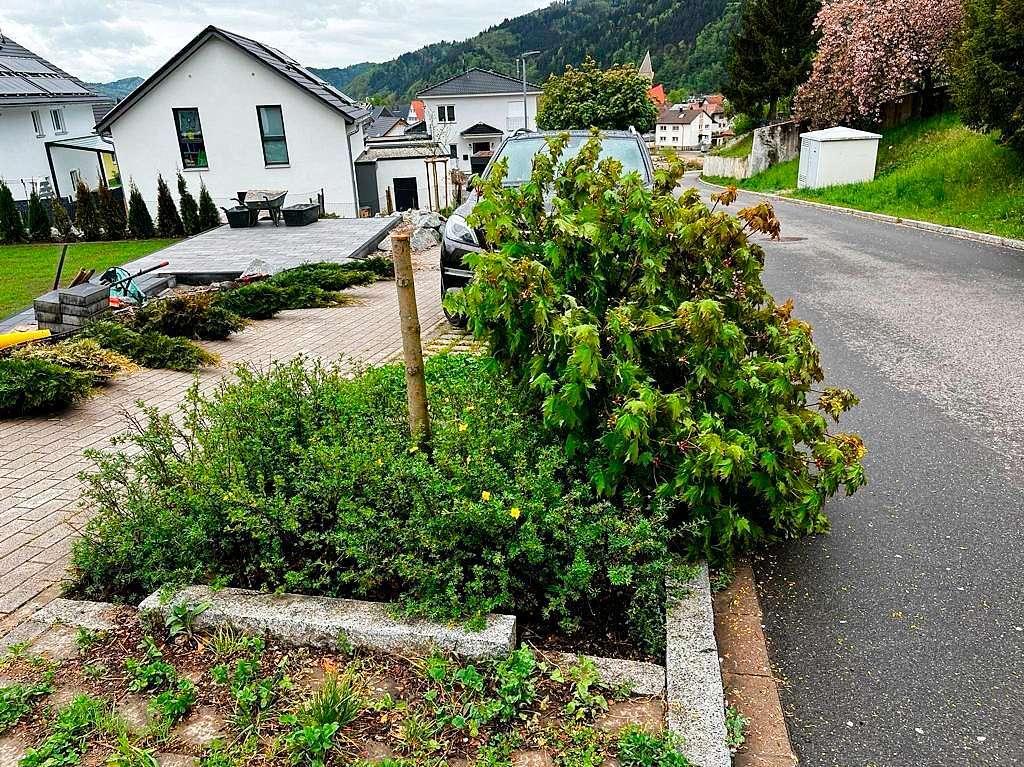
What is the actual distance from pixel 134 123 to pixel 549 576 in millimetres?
29425

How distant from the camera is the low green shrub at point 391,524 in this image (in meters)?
2.89

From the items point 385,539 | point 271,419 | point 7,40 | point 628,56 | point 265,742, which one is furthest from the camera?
point 628,56

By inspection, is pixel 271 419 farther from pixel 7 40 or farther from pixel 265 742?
pixel 7 40

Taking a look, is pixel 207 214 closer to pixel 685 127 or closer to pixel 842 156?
pixel 842 156

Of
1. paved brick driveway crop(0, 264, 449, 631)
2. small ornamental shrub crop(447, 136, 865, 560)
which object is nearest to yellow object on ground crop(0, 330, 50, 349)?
paved brick driveway crop(0, 264, 449, 631)

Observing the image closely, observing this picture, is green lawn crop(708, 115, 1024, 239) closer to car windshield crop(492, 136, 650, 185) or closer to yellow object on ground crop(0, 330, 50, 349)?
car windshield crop(492, 136, 650, 185)

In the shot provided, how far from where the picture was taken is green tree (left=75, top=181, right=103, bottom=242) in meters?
21.5

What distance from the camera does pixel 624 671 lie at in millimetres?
2588

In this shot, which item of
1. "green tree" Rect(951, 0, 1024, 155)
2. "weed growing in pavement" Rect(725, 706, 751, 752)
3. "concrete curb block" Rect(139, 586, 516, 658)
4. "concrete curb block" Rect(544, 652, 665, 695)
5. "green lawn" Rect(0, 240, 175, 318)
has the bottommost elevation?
"green lawn" Rect(0, 240, 175, 318)

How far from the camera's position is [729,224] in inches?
138

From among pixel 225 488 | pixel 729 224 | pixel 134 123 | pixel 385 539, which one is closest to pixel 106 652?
pixel 225 488

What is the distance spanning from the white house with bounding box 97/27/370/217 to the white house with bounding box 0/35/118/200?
20.7 ft

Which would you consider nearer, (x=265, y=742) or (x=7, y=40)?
(x=265, y=742)

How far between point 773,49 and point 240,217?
28.0 metres
